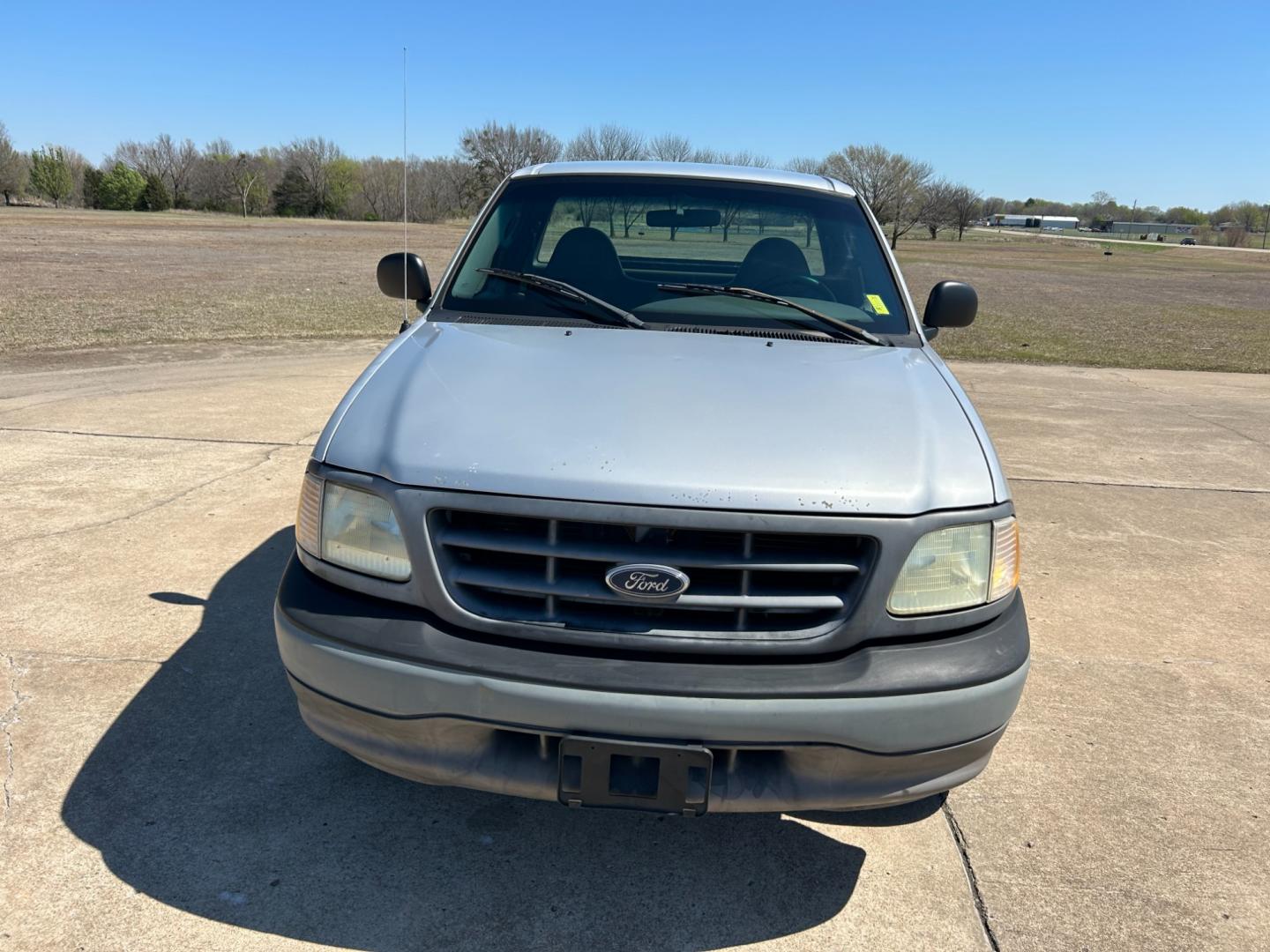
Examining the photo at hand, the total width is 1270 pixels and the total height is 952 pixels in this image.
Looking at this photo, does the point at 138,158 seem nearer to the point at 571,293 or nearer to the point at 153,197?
the point at 153,197

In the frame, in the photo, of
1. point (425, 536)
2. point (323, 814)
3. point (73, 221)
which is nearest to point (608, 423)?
point (425, 536)

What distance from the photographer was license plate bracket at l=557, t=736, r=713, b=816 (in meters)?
2.11

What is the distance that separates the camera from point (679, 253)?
13.1ft

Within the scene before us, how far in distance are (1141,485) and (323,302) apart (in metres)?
13.4

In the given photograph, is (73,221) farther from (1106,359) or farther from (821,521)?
(821,521)

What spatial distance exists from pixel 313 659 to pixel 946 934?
1.75 meters

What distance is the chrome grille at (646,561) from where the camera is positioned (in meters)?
2.22

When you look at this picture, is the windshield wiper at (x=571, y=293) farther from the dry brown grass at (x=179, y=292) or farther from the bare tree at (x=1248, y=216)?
the bare tree at (x=1248, y=216)

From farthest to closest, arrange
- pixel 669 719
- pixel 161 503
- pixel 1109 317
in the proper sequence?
pixel 1109 317 → pixel 161 503 → pixel 669 719

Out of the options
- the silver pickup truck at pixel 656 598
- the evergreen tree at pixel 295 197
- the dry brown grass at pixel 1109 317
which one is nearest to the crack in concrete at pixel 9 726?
the silver pickup truck at pixel 656 598

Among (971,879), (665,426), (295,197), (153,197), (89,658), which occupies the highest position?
(295,197)

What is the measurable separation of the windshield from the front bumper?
4.82 ft

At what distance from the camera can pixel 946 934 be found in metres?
2.46


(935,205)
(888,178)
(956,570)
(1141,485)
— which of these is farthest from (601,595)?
(935,205)
